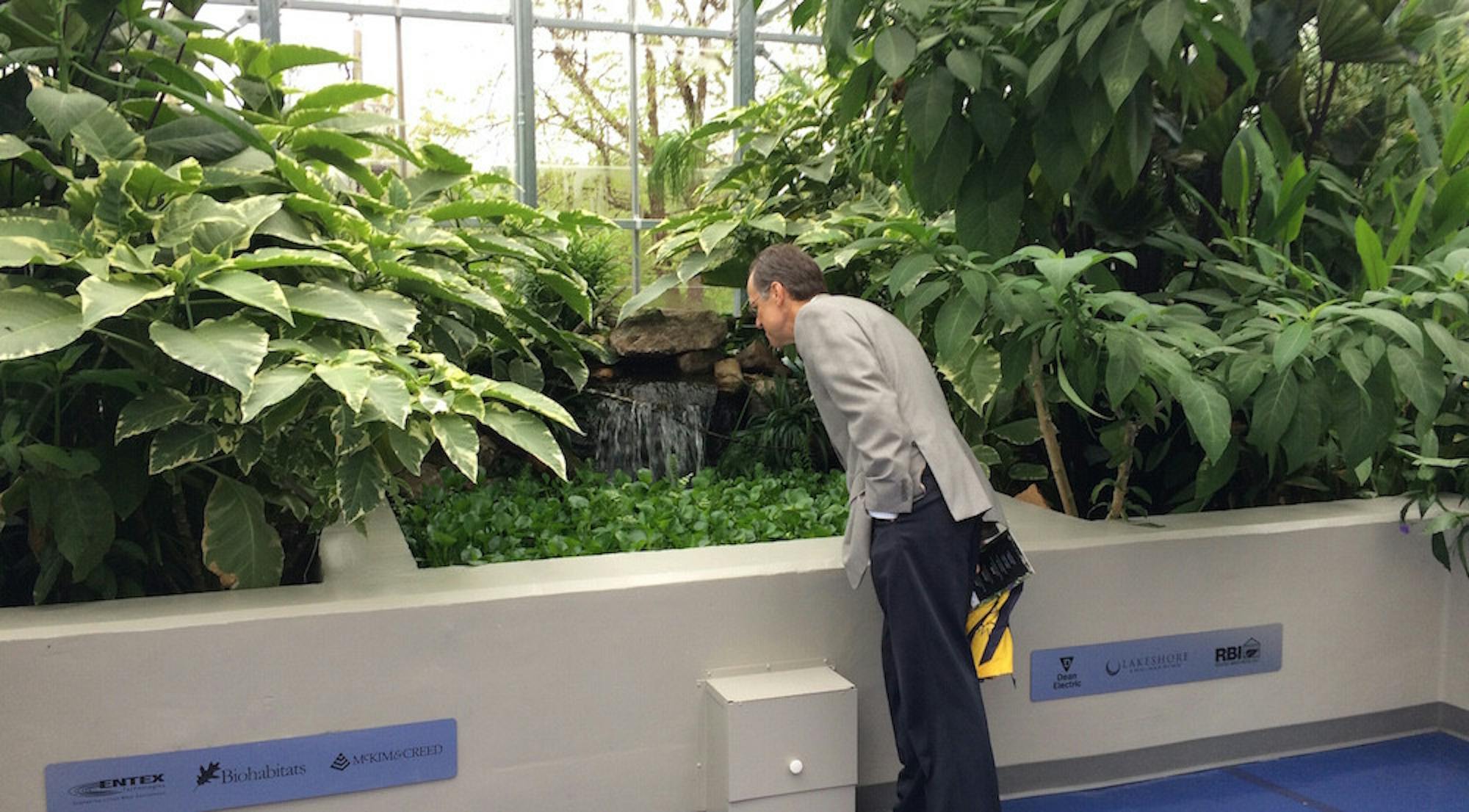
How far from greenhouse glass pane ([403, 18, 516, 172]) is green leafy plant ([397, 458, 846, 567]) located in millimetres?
3497

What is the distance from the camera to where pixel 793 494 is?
14.1 ft

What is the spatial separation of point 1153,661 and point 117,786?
98.5 inches

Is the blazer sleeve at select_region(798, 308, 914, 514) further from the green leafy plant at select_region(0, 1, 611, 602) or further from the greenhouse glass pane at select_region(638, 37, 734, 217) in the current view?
the greenhouse glass pane at select_region(638, 37, 734, 217)

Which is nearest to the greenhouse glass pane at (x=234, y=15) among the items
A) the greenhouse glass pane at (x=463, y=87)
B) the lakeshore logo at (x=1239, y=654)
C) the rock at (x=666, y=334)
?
the greenhouse glass pane at (x=463, y=87)

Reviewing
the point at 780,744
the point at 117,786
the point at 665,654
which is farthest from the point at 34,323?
the point at 780,744

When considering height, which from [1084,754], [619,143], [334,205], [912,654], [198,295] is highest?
[619,143]

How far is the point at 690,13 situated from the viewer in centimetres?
804

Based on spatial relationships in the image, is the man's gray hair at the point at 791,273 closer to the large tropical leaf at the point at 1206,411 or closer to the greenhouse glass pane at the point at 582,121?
the large tropical leaf at the point at 1206,411

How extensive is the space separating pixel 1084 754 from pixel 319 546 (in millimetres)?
2104

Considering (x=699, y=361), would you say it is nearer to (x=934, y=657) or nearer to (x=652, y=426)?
(x=652, y=426)

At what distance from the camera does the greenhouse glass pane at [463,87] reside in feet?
24.4

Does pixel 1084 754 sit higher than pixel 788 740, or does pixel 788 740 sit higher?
pixel 788 740

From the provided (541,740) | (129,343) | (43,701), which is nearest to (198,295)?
(129,343)

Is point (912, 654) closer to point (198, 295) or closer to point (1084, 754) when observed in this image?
point (1084, 754)
